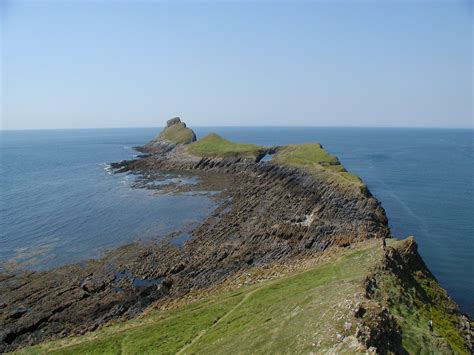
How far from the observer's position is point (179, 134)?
566 ft

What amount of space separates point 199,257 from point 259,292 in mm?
15171

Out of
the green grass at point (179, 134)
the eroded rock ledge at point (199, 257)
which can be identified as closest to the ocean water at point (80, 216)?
the eroded rock ledge at point (199, 257)

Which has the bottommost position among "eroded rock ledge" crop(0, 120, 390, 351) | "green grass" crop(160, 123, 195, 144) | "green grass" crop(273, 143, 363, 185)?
"eroded rock ledge" crop(0, 120, 390, 351)

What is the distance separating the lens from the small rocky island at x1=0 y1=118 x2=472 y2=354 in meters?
25.5

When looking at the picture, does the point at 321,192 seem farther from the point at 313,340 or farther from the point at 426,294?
the point at 313,340

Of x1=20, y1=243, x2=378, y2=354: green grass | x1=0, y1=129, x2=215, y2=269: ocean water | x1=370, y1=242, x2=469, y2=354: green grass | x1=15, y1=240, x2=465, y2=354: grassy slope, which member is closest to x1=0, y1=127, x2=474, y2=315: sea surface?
x1=0, y1=129, x2=215, y2=269: ocean water

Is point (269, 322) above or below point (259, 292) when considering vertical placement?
above

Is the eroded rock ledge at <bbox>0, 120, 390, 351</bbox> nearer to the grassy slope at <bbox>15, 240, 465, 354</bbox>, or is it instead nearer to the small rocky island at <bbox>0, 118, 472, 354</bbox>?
the small rocky island at <bbox>0, 118, 472, 354</bbox>

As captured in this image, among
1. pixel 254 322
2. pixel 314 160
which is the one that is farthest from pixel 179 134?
pixel 254 322

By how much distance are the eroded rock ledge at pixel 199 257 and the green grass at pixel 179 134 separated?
83.3 m

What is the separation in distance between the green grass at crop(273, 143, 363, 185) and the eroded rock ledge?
1625 mm

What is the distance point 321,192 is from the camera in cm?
7038

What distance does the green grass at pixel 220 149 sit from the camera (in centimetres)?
12206

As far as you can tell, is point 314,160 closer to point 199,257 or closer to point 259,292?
point 199,257
